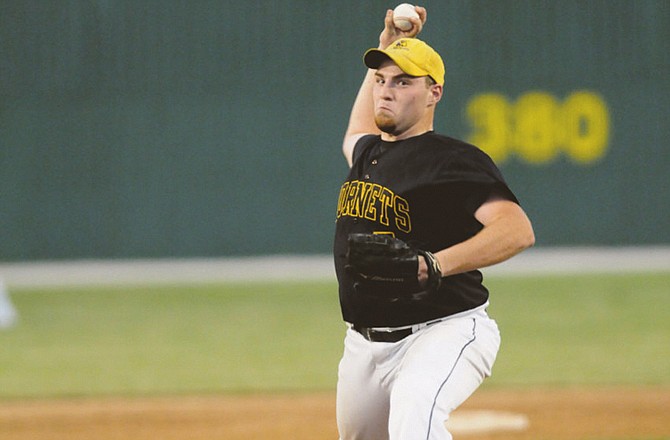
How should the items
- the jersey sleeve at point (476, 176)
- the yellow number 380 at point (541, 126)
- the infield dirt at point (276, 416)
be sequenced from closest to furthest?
the jersey sleeve at point (476, 176), the infield dirt at point (276, 416), the yellow number 380 at point (541, 126)

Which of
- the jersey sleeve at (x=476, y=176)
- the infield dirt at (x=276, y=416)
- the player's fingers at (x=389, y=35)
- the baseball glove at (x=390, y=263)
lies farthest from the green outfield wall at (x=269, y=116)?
the baseball glove at (x=390, y=263)

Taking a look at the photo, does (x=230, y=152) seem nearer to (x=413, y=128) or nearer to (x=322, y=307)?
(x=322, y=307)

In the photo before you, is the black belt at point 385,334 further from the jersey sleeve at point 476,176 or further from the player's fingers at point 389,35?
the player's fingers at point 389,35

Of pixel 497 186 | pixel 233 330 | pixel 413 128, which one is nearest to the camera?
pixel 497 186

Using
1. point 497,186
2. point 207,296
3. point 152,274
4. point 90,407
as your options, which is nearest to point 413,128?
point 497,186

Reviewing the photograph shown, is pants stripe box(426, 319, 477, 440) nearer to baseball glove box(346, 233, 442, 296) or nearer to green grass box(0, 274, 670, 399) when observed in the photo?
baseball glove box(346, 233, 442, 296)

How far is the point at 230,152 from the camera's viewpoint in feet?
43.2

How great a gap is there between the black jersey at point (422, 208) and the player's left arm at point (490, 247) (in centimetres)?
15

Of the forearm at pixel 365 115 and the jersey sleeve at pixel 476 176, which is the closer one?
the jersey sleeve at pixel 476 176

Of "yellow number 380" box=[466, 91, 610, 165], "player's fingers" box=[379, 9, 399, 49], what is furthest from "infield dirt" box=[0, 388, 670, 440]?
"yellow number 380" box=[466, 91, 610, 165]

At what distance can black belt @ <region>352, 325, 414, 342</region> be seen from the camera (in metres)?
3.79

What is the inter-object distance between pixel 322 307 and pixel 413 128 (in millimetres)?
6875

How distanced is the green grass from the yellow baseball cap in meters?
4.01

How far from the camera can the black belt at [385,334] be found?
379cm
